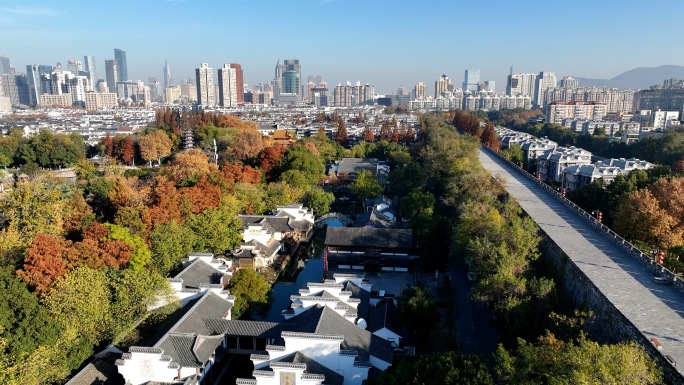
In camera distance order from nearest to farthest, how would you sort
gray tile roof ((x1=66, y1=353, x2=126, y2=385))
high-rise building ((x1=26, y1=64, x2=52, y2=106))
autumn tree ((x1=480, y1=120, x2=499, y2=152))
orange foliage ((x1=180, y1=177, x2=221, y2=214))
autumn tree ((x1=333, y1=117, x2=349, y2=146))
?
1. gray tile roof ((x1=66, y1=353, x2=126, y2=385))
2. orange foliage ((x1=180, y1=177, x2=221, y2=214))
3. autumn tree ((x1=480, y1=120, x2=499, y2=152))
4. autumn tree ((x1=333, y1=117, x2=349, y2=146))
5. high-rise building ((x1=26, y1=64, x2=52, y2=106))

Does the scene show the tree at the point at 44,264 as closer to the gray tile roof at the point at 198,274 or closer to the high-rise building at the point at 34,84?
the gray tile roof at the point at 198,274

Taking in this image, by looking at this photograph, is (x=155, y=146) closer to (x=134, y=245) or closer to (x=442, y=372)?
(x=134, y=245)

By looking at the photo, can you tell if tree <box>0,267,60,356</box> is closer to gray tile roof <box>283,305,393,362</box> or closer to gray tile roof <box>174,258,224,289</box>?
gray tile roof <box>174,258,224,289</box>

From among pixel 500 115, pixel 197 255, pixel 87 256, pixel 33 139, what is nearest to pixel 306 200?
pixel 197 255

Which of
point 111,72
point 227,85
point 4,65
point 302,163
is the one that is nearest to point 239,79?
point 227,85

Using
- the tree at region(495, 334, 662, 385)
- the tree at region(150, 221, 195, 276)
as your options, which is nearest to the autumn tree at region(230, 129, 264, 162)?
the tree at region(150, 221, 195, 276)

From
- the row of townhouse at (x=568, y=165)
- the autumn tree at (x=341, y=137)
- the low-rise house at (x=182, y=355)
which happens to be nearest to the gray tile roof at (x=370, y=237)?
the low-rise house at (x=182, y=355)
